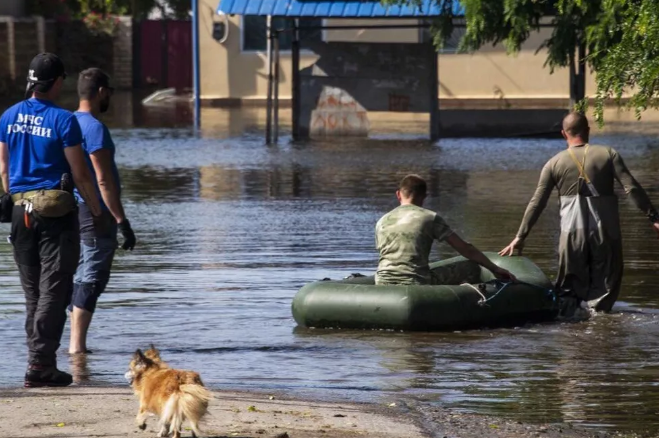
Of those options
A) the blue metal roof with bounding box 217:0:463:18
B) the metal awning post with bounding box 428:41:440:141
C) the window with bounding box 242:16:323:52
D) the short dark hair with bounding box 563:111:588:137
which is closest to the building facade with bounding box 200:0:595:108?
the window with bounding box 242:16:323:52

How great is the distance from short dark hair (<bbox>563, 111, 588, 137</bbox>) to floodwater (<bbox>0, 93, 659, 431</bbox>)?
1283 mm

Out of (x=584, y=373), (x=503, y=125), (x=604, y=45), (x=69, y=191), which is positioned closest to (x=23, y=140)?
(x=69, y=191)

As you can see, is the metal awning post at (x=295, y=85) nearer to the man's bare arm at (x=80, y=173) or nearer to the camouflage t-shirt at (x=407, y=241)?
the camouflage t-shirt at (x=407, y=241)

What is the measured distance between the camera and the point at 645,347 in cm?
938

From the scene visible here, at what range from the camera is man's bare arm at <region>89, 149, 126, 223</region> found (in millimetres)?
8586

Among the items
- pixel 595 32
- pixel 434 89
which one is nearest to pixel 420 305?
pixel 595 32

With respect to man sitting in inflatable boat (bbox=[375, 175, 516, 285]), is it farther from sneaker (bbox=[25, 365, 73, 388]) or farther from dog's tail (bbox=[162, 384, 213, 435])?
dog's tail (bbox=[162, 384, 213, 435])

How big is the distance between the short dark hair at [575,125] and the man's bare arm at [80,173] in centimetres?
379

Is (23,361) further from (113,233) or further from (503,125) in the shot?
(503,125)

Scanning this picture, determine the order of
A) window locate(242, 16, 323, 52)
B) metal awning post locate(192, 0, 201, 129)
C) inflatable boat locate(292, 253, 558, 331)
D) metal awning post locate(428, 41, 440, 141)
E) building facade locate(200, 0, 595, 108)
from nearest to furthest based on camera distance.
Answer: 1. inflatable boat locate(292, 253, 558, 331)
2. metal awning post locate(428, 41, 440, 141)
3. metal awning post locate(192, 0, 201, 129)
4. building facade locate(200, 0, 595, 108)
5. window locate(242, 16, 323, 52)

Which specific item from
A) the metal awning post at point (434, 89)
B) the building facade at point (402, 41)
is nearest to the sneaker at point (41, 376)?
the metal awning post at point (434, 89)

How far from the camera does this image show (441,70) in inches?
1469

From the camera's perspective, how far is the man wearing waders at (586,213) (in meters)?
10.4

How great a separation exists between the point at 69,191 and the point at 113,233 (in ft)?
3.71
